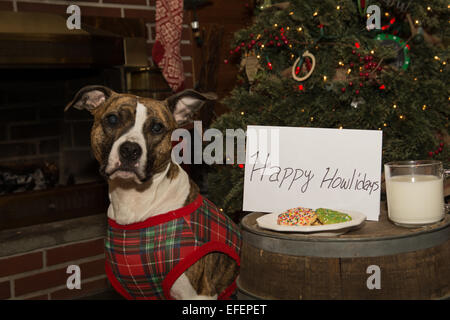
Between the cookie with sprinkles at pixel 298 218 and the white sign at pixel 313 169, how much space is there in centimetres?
10

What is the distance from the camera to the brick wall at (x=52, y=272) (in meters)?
2.38

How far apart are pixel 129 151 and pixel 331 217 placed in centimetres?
54

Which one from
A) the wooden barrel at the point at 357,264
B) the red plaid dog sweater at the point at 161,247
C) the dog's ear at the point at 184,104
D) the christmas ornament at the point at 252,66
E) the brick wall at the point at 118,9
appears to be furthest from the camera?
the brick wall at the point at 118,9

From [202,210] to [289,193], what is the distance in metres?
0.28

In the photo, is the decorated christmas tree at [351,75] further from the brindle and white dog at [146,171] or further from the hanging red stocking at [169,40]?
the hanging red stocking at [169,40]

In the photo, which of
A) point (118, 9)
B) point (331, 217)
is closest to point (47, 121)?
point (118, 9)

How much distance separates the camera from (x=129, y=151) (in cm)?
129

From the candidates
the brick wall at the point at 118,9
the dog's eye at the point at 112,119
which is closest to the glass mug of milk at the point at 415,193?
the dog's eye at the point at 112,119

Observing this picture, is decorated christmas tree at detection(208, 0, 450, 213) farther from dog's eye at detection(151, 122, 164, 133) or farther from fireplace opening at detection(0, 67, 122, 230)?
fireplace opening at detection(0, 67, 122, 230)

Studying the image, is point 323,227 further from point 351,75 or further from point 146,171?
point 351,75

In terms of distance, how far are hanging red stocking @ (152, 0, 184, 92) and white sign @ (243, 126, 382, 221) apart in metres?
1.33

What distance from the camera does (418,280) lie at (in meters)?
0.99

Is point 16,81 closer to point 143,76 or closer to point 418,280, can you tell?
point 143,76
